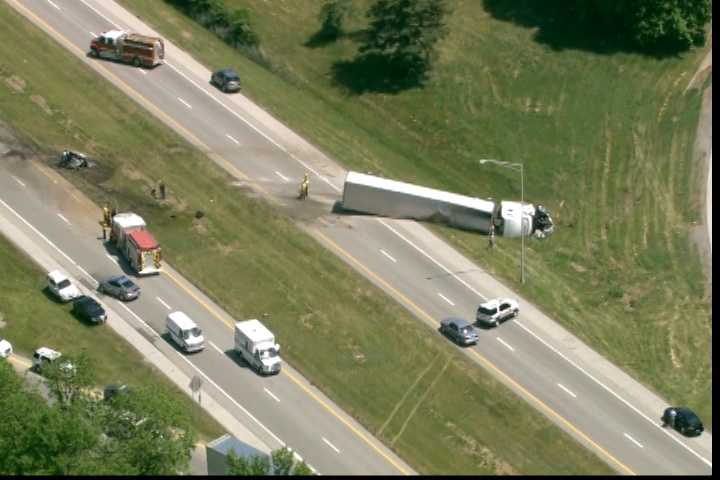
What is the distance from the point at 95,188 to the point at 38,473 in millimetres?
40118

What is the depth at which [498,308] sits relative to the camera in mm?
108625

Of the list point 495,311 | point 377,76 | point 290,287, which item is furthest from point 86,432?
point 377,76

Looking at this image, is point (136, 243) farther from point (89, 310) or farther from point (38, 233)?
point (38, 233)

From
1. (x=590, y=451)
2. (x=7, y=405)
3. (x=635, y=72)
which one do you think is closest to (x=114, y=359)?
(x=7, y=405)

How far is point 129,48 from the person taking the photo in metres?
136

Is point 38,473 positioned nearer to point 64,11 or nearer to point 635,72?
point 64,11

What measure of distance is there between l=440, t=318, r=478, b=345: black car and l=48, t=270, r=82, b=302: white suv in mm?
26094

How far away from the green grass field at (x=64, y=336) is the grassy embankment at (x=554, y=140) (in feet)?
94.6

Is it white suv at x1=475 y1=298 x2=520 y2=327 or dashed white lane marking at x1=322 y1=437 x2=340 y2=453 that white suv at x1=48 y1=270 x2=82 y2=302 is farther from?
white suv at x1=475 y1=298 x2=520 y2=327

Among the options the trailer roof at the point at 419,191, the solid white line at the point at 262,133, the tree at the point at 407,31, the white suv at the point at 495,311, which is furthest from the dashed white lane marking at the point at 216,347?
the tree at the point at 407,31

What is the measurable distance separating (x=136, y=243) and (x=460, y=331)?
79.4ft

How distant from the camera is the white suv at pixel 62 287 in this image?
10638 cm

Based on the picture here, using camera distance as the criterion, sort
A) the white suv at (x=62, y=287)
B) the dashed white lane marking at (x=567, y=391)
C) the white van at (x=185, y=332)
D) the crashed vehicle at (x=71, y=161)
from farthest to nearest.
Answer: the crashed vehicle at (x=71, y=161) → the white suv at (x=62, y=287) → the dashed white lane marking at (x=567, y=391) → the white van at (x=185, y=332)

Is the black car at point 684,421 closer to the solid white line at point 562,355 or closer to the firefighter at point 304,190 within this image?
the solid white line at point 562,355
